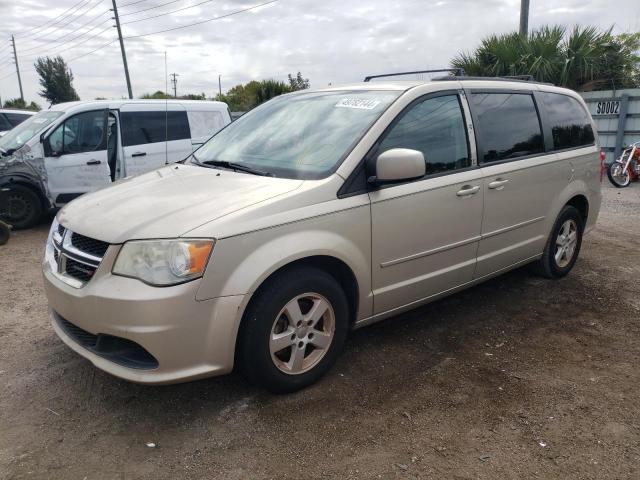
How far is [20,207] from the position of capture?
744cm

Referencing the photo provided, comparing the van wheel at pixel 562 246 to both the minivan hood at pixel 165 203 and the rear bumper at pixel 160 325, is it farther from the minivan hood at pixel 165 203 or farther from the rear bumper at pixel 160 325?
the rear bumper at pixel 160 325

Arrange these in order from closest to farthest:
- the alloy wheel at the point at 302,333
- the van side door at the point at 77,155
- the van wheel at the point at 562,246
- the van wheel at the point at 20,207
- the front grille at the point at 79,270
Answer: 1. the front grille at the point at 79,270
2. the alloy wheel at the point at 302,333
3. the van wheel at the point at 562,246
4. the van wheel at the point at 20,207
5. the van side door at the point at 77,155

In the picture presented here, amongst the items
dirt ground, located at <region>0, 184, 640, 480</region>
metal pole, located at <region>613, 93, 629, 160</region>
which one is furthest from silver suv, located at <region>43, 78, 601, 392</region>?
metal pole, located at <region>613, 93, 629, 160</region>

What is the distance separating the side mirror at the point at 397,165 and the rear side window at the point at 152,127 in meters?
5.53

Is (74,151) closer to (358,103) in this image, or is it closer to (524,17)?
(358,103)

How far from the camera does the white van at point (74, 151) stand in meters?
7.36

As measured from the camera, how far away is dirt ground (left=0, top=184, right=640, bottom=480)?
8.18 ft

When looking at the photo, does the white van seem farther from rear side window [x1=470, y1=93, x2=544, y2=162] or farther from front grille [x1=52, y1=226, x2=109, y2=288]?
rear side window [x1=470, y1=93, x2=544, y2=162]

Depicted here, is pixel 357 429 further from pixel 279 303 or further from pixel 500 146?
pixel 500 146

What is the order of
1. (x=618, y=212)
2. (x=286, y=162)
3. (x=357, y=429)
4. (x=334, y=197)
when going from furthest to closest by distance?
(x=618, y=212), (x=286, y=162), (x=334, y=197), (x=357, y=429)

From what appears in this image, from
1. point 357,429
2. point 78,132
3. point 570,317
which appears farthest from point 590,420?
point 78,132

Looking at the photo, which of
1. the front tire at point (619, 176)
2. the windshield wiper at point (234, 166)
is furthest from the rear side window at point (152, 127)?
the front tire at point (619, 176)

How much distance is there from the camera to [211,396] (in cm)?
307

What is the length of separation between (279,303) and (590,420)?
1.77m
